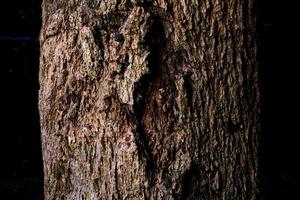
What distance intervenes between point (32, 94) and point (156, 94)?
173 inches

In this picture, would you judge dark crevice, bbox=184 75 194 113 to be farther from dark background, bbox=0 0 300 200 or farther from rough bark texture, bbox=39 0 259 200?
dark background, bbox=0 0 300 200

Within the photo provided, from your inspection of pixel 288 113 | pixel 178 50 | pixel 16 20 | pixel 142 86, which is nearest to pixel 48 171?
pixel 142 86

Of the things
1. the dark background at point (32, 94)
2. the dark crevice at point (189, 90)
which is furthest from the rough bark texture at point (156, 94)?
the dark background at point (32, 94)

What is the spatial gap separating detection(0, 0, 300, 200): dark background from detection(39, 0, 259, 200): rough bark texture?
3357mm

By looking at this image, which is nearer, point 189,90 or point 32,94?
point 189,90

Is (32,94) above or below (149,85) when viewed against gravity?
above

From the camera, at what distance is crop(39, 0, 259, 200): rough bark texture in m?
0.95

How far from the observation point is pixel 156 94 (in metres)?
0.96

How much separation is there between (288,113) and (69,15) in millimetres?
3933

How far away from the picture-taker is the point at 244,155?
3.37ft

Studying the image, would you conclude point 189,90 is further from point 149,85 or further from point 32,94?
point 32,94

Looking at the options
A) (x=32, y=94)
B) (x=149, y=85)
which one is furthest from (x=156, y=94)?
(x=32, y=94)

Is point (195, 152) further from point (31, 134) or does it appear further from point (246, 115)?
point (31, 134)

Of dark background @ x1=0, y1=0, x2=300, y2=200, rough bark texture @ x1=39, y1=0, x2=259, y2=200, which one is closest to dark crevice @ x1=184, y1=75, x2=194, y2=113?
rough bark texture @ x1=39, y1=0, x2=259, y2=200
